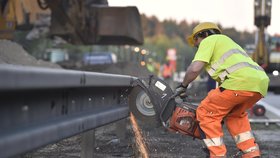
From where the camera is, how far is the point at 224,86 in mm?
5359

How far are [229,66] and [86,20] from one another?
9.45m

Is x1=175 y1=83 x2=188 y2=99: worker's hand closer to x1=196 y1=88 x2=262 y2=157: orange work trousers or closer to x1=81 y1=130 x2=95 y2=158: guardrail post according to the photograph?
x1=196 y1=88 x2=262 y2=157: orange work trousers

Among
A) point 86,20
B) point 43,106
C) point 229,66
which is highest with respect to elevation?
point 43,106

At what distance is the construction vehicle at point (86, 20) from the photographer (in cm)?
1413

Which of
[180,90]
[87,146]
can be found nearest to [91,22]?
[180,90]

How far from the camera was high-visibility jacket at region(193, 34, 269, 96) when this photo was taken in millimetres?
5297

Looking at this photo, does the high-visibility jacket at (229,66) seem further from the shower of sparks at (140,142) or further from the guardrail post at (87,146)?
the shower of sparks at (140,142)

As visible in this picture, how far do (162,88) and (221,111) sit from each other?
862 mm

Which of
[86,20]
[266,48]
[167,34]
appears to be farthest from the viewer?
[167,34]

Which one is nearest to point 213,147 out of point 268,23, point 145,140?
point 145,140

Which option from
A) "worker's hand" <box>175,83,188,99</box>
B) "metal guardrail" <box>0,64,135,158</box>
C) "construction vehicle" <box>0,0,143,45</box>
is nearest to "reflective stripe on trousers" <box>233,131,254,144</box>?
"worker's hand" <box>175,83,188,99</box>

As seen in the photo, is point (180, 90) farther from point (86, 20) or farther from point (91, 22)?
point (91, 22)

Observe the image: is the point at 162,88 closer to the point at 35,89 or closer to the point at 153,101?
the point at 153,101

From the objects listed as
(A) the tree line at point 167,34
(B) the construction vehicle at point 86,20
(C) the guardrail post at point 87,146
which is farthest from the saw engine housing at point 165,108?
(A) the tree line at point 167,34
